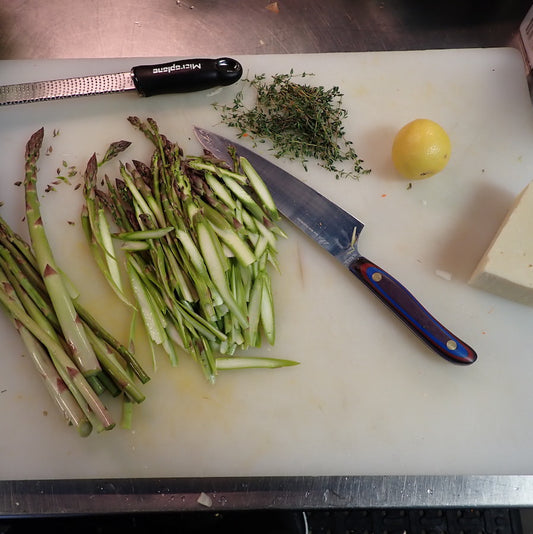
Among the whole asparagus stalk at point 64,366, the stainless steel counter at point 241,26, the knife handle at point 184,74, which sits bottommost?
the whole asparagus stalk at point 64,366

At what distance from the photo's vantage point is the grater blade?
2.25 m

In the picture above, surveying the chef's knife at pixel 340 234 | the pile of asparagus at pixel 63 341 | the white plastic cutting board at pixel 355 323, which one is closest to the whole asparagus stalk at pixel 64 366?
the pile of asparagus at pixel 63 341

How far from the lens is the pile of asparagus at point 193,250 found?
194 cm

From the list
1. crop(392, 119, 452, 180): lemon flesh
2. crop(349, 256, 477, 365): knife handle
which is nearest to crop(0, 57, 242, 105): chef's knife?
crop(392, 119, 452, 180): lemon flesh

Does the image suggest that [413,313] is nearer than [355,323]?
Yes

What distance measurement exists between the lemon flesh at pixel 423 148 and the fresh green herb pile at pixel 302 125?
24 centimetres

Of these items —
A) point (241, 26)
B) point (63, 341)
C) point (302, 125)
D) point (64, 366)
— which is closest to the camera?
point (64, 366)

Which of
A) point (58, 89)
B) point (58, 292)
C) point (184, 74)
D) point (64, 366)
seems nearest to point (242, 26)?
point (184, 74)

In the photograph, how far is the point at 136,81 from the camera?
2279 mm

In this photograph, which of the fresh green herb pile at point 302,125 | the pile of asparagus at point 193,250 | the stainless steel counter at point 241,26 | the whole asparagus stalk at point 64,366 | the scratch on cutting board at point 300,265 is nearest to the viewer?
the whole asparagus stalk at point 64,366

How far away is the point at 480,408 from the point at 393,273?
0.63 metres

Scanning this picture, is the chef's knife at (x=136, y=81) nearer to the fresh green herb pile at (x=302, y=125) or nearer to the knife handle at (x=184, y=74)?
the knife handle at (x=184, y=74)

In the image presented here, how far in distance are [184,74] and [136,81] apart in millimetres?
228

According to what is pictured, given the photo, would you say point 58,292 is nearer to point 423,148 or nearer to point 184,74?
point 184,74
